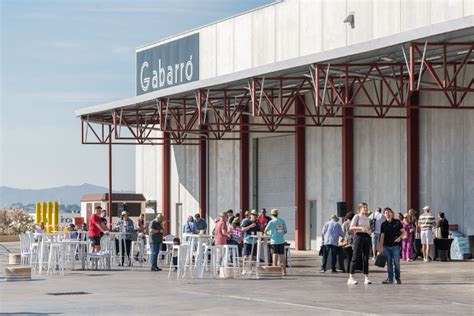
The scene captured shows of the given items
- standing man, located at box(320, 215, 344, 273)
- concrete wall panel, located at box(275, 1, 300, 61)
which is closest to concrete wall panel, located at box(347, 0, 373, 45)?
concrete wall panel, located at box(275, 1, 300, 61)

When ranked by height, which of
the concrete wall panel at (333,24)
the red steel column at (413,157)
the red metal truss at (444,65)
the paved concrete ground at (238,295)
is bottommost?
the paved concrete ground at (238,295)

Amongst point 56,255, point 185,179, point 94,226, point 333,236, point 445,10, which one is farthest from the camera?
point 185,179

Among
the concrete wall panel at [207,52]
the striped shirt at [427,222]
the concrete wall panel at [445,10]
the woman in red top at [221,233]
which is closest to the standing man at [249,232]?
the woman in red top at [221,233]

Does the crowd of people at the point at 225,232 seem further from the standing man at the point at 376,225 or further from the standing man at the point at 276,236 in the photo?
the standing man at the point at 376,225

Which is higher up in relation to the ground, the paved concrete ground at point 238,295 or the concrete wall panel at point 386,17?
the concrete wall panel at point 386,17

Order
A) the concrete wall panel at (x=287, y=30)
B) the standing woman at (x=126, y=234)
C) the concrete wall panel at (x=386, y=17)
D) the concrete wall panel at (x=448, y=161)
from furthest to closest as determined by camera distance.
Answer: the concrete wall panel at (x=287, y=30) < the concrete wall panel at (x=386, y=17) < the concrete wall panel at (x=448, y=161) < the standing woman at (x=126, y=234)

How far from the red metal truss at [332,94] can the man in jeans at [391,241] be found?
470 cm

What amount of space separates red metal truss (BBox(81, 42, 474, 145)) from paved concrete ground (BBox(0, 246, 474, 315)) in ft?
20.2

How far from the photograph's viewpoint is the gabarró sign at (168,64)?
5278cm

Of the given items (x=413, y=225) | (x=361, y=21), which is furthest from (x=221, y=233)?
(x=361, y=21)

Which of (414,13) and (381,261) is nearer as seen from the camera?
(381,261)

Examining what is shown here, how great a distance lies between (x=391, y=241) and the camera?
23922mm

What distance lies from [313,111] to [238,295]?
23.8m

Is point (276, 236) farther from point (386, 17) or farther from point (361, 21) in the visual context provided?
point (361, 21)
